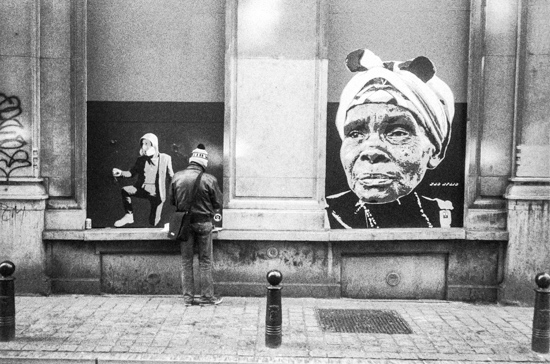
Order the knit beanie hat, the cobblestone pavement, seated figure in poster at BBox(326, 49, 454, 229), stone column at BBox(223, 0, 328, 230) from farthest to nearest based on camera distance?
seated figure in poster at BBox(326, 49, 454, 229), stone column at BBox(223, 0, 328, 230), the knit beanie hat, the cobblestone pavement

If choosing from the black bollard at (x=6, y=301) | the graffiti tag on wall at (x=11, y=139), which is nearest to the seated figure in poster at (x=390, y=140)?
the graffiti tag on wall at (x=11, y=139)

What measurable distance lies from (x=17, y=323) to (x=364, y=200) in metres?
4.75

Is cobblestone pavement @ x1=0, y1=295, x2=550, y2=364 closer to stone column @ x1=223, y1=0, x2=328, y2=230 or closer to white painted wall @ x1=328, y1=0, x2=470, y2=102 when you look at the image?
stone column @ x1=223, y1=0, x2=328, y2=230

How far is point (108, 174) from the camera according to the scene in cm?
959

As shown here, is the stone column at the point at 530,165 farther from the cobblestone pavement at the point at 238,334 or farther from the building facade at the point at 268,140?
the cobblestone pavement at the point at 238,334

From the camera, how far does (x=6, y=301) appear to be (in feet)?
22.8

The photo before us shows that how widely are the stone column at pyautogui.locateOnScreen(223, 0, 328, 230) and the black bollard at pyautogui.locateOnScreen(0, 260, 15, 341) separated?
3233mm

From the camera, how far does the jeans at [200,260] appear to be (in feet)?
29.2

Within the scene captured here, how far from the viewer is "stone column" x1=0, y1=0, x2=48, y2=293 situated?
358 inches

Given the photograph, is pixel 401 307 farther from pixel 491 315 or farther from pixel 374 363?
pixel 374 363

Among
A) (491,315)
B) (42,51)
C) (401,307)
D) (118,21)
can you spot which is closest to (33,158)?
(42,51)

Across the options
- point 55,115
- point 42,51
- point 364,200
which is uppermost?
point 42,51

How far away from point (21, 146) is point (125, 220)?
1.70m

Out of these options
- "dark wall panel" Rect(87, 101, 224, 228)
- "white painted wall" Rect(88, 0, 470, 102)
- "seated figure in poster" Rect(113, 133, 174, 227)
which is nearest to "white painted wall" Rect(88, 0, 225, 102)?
"white painted wall" Rect(88, 0, 470, 102)
